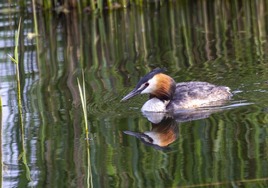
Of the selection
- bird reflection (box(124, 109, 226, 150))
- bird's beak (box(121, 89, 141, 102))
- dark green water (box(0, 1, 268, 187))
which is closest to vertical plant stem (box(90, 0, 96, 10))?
dark green water (box(0, 1, 268, 187))

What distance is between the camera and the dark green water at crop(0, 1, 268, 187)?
6.52 meters

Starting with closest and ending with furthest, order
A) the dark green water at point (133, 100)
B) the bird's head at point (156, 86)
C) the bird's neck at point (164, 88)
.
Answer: the dark green water at point (133, 100) → the bird's head at point (156, 86) → the bird's neck at point (164, 88)

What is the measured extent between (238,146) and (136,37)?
7110 millimetres

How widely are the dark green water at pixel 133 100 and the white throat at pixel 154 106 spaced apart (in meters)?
0.10

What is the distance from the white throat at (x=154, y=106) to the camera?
9.00m

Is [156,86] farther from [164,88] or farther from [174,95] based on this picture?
[174,95]

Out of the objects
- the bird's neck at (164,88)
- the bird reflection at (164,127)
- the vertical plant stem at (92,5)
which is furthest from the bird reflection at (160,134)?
the vertical plant stem at (92,5)

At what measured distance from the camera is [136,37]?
1392 centimetres

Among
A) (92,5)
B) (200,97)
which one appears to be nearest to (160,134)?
(200,97)

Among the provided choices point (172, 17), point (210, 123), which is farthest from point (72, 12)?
point (210, 123)

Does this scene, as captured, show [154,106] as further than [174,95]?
No

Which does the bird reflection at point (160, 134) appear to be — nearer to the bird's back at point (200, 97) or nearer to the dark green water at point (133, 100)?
the dark green water at point (133, 100)

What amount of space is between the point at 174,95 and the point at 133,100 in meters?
0.52

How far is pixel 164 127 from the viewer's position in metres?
8.30
